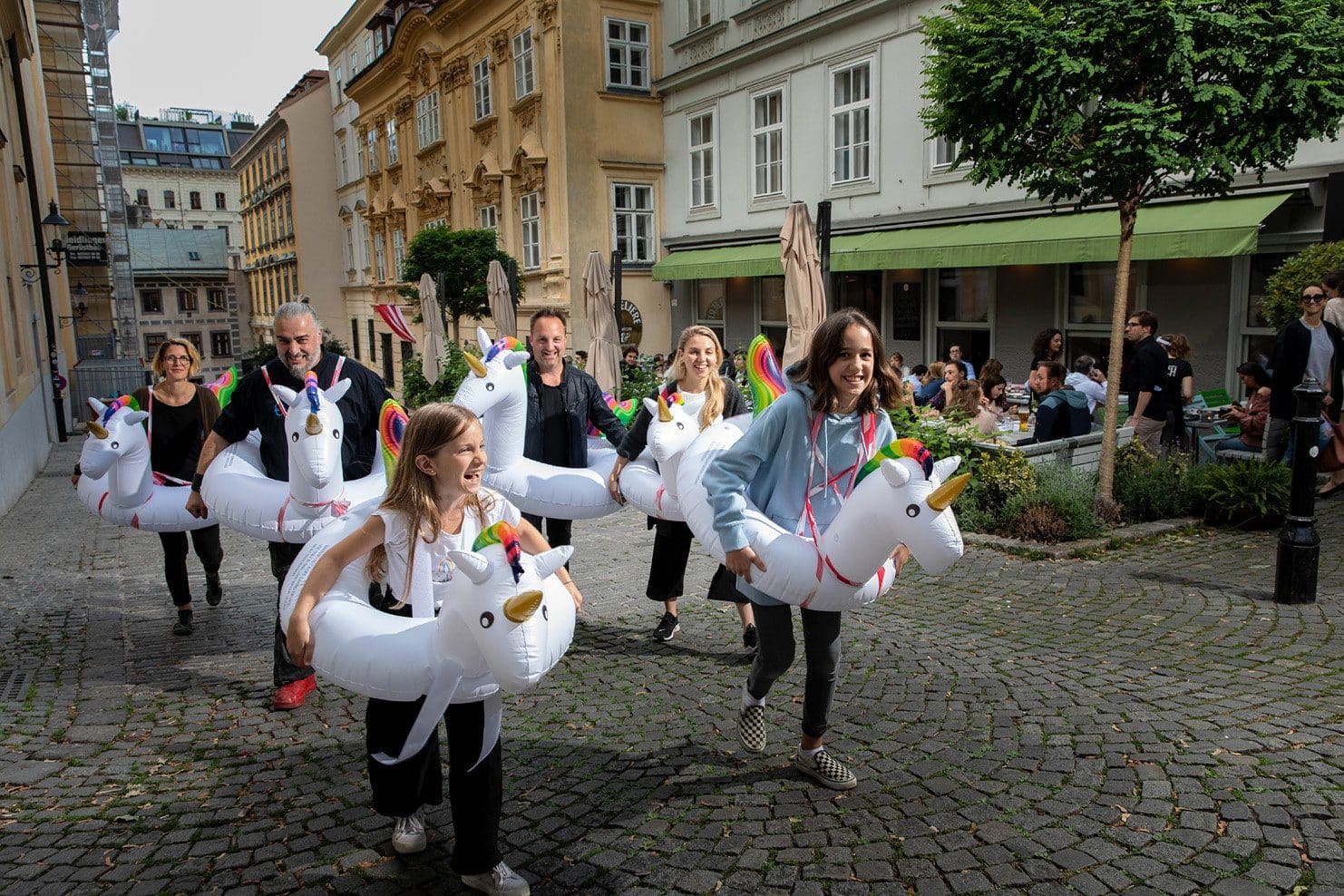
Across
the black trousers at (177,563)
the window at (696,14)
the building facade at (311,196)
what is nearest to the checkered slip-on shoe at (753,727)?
the black trousers at (177,563)

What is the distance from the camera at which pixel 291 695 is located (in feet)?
15.9

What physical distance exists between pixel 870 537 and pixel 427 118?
3336 centimetres

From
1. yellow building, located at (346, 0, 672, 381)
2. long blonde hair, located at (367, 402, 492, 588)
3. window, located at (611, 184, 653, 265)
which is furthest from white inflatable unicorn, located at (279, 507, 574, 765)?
window, located at (611, 184, 653, 265)

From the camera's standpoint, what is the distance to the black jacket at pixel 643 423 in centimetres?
536

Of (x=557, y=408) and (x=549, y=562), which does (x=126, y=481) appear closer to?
(x=557, y=408)

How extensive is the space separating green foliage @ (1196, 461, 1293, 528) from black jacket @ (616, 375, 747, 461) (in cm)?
478

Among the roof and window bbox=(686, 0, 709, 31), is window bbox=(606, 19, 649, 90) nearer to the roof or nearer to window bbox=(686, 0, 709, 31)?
window bbox=(686, 0, 709, 31)

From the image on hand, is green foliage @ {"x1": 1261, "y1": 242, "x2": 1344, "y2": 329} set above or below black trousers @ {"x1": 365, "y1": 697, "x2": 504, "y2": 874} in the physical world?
above

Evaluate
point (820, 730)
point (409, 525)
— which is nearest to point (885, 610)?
point (820, 730)

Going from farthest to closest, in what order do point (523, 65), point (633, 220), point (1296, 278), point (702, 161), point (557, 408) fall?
point (523, 65), point (633, 220), point (702, 161), point (1296, 278), point (557, 408)

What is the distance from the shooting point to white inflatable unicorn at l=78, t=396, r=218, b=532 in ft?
18.8

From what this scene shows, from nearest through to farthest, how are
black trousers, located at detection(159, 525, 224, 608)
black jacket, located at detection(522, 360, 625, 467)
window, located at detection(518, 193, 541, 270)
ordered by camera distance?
1. black jacket, located at detection(522, 360, 625, 467)
2. black trousers, located at detection(159, 525, 224, 608)
3. window, located at detection(518, 193, 541, 270)

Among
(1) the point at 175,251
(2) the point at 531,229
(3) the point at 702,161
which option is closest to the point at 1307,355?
(3) the point at 702,161

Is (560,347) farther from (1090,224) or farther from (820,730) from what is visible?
(1090,224)
